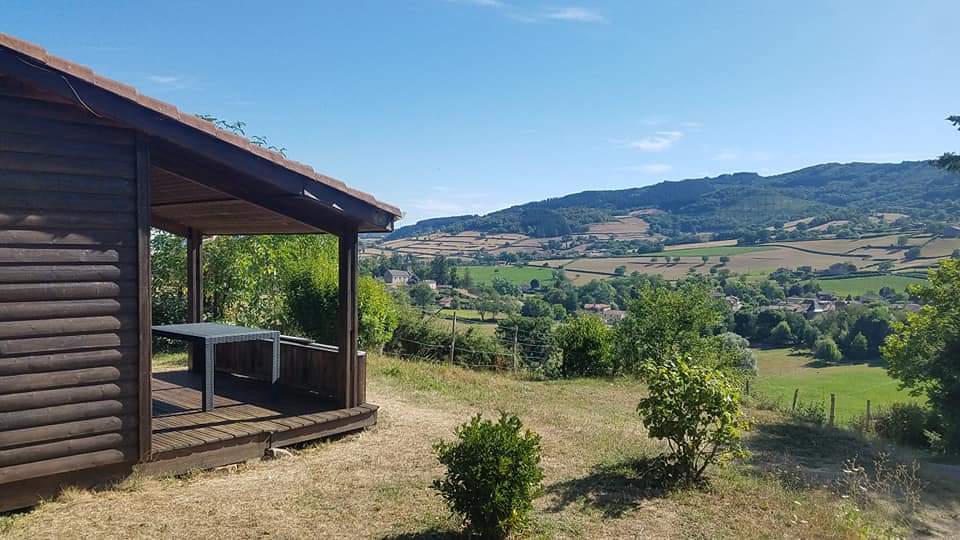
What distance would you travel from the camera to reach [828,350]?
112 ft

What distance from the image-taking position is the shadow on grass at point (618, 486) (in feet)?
18.4

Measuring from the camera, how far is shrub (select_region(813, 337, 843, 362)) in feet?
111

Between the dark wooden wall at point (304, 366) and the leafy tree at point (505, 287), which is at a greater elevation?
the dark wooden wall at point (304, 366)

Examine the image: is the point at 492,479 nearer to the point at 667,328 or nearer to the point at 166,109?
the point at 166,109

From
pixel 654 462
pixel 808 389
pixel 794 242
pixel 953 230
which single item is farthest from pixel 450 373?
pixel 794 242

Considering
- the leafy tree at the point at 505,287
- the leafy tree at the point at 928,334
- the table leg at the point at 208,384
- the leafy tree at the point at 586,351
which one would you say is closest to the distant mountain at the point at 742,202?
the leafy tree at the point at 505,287

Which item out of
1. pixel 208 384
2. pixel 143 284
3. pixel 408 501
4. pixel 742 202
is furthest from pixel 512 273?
pixel 143 284

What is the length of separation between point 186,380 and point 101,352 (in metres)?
4.46

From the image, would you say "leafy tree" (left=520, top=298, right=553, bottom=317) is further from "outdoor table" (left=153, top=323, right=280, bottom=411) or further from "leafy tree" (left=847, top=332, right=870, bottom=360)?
"outdoor table" (left=153, top=323, right=280, bottom=411)

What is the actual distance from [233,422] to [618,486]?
414 cm

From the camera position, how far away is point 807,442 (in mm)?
8984

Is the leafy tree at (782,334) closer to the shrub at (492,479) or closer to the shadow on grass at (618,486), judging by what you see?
the shadow on grass at (618,486)

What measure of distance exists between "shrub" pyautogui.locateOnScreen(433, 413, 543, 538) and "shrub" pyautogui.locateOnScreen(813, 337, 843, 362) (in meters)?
34.8

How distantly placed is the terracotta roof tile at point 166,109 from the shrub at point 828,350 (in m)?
33.7
